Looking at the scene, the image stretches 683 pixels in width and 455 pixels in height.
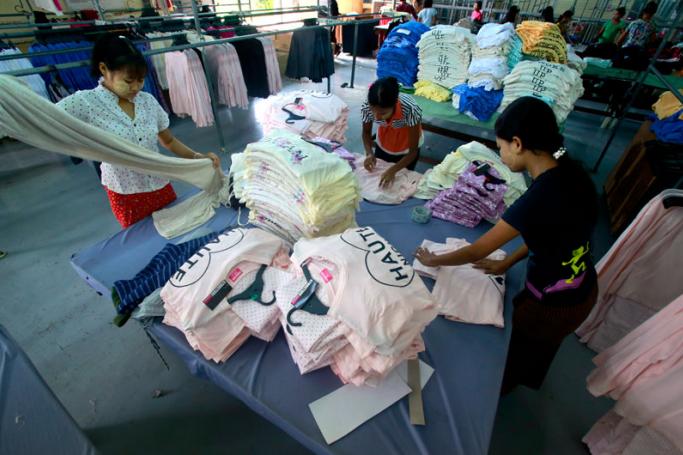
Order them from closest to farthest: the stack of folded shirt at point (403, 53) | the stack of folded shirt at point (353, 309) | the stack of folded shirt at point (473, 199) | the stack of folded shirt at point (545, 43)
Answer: the stack of folded shirt at point (353, 309) → the stack of folded shirt at point (473, 199) → the stack of folded shirt at point (545, 43) → the stack of folded shirt at point (403, 53)

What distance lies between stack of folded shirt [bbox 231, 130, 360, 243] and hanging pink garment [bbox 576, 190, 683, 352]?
62.1 inches

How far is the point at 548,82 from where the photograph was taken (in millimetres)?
2875

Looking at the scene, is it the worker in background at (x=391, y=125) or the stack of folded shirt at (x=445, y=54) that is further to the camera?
the stack of folded shirt at (x=445, y=54)

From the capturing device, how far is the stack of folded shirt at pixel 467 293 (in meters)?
1.30

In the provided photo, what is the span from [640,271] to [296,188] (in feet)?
6.49

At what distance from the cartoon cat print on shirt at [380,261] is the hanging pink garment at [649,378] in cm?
110

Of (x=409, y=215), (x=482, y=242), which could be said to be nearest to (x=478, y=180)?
(x=409, y=215)

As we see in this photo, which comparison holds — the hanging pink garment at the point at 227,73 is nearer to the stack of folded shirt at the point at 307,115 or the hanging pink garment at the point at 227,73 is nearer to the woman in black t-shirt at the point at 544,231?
the stack of folded shirt at the point at 307,115

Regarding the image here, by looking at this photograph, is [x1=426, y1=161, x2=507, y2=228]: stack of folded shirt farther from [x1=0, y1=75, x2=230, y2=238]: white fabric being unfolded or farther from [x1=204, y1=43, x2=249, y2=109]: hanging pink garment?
[x1=204, y1=43, x2=249, y2=109]: hanging pink garment

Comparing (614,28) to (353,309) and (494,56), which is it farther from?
(353,309)

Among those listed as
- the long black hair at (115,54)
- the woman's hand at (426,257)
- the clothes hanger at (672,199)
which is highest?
the long black hair at (115,54)

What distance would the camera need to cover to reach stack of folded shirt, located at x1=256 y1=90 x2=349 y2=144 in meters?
2.83

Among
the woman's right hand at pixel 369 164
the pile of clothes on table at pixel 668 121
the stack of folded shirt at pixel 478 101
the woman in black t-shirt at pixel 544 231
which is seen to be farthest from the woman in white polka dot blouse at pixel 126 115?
the pile of clothes on table at pixel 668 121

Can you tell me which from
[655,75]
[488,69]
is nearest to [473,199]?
[488,69]
